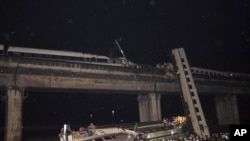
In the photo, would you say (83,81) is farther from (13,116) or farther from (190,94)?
(190,94)

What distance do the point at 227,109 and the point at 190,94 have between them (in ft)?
63.5

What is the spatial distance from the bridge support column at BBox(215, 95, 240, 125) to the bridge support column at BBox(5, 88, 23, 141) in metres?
42.6

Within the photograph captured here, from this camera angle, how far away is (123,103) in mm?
63844

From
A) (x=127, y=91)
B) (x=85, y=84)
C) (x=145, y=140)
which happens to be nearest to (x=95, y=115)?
(x=127, y=91)

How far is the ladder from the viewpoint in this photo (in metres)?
39.5

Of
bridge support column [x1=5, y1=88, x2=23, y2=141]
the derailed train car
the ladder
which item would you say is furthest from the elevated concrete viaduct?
the derailed train car

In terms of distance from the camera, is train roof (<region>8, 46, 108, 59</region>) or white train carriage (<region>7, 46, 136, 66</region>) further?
white train carriage (<region>7, 46, 136, 66</region>)

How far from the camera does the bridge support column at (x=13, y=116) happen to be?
28.1 m

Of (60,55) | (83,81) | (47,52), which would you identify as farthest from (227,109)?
(47,52)

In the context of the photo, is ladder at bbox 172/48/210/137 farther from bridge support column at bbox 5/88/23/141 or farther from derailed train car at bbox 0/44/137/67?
bridge support column at bbox 5/88/23/141

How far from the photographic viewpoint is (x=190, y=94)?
1663 inches

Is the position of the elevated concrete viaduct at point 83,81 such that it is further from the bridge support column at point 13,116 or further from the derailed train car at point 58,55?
the derailed train car at point 58,55

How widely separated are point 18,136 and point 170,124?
17.2 meters

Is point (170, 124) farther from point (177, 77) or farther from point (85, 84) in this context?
point (177, 77)
